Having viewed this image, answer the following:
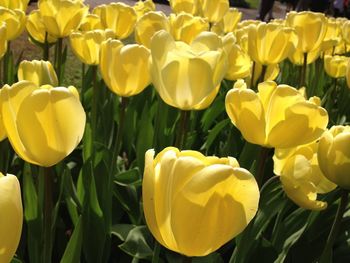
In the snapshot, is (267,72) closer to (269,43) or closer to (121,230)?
(269,43)

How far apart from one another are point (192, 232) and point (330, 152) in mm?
406

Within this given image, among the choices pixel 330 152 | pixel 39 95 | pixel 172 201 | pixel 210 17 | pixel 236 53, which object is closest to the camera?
pixel 172 201

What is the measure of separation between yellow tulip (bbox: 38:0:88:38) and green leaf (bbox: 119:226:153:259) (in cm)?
87

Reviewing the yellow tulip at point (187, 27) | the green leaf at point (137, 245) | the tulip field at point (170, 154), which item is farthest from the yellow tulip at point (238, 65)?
the green leaf at point (137, 245)

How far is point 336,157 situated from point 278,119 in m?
0.18

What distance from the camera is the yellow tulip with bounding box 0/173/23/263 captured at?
1.95 ft

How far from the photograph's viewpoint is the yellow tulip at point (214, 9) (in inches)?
106

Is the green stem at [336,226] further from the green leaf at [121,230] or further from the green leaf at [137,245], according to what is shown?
the green leaf at [121,230]

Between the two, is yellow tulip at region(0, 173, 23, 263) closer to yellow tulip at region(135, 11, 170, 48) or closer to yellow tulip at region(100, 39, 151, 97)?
yellow tulip at region(100, 39, 151, 97)

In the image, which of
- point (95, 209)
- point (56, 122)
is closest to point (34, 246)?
point (95, 209)

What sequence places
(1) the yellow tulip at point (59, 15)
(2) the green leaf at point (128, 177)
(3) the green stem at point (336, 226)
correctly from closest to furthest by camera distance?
(3) the green stem at point (336, 226)
(2) the green leaf at point (128, 177)
(1) the yellow tulip at point (59, 15)

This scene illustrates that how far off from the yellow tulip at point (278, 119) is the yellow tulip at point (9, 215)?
61 cm

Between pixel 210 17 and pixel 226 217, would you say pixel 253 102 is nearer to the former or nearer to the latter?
pixel 226 217

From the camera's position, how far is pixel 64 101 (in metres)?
0.91
